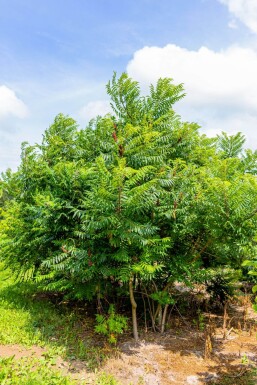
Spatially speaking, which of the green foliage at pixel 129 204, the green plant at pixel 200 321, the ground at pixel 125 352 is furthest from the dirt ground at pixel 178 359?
the green foliage at pixel 129 204

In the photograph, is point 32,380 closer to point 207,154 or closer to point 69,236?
point 69,236

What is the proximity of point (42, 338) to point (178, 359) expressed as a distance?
2.51 meters

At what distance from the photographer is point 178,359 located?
544cm

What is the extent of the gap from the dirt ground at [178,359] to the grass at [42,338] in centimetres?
19

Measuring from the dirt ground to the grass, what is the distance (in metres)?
0.19

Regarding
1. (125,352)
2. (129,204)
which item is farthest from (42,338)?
(129,204)

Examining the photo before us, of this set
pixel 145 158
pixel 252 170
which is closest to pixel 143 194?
pixel 145 158

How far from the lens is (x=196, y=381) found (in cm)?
484

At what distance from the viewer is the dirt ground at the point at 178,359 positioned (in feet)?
16.1

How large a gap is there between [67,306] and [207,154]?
16.3 ft

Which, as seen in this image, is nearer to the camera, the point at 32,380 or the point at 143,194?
the point at 32,380

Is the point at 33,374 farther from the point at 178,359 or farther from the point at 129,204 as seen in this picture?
the point at 129,204

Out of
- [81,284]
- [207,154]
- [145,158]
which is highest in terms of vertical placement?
[207,154]

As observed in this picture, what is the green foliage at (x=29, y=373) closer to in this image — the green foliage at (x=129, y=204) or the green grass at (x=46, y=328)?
the green grass at (x=46, y=328)
